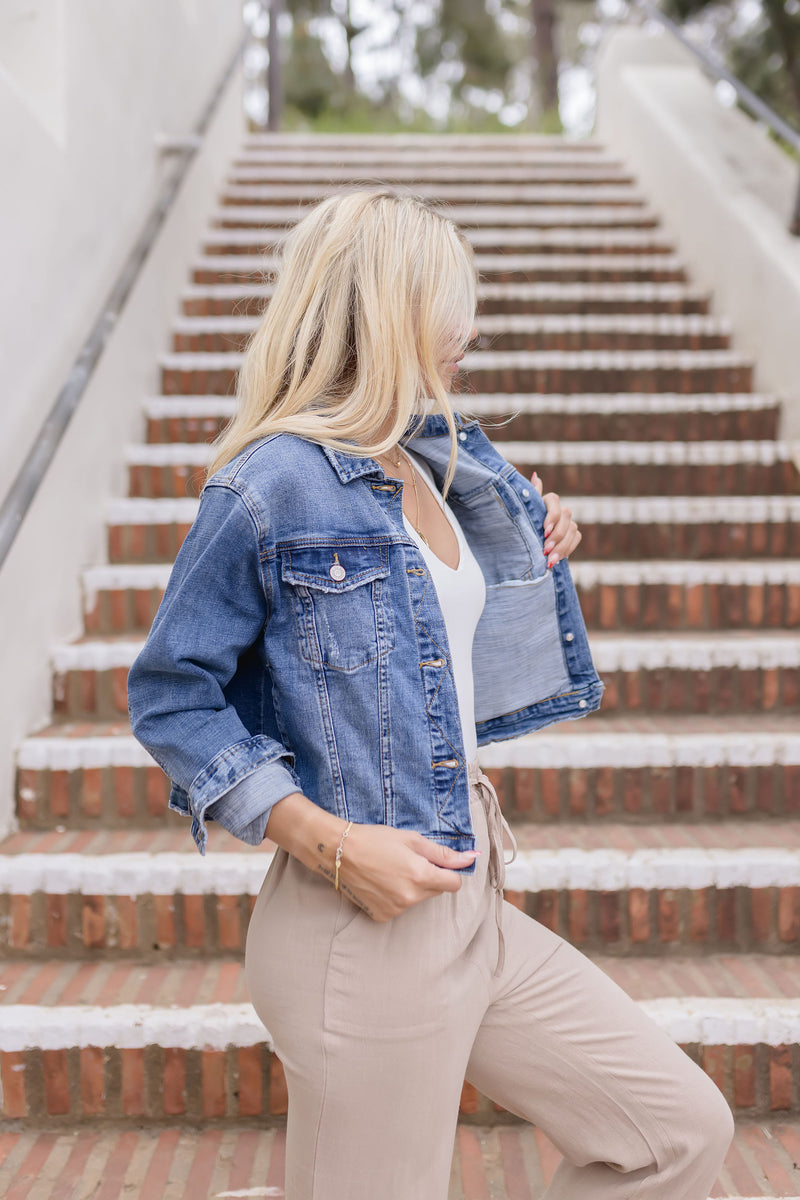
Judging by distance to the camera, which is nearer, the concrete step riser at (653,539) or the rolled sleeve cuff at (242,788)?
the rolled sleeve cuff at (242,788)

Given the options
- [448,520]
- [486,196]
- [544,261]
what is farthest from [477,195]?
[448,520]

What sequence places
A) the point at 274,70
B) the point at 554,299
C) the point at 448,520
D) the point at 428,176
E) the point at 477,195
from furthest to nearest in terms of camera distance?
1. the point at 274,70
2. the point at 428,176
3. the point at 477,195
4. the point at 554,299
5. the point at 448,520

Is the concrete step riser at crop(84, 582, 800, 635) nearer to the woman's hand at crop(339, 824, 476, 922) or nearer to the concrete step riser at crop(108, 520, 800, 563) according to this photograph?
the concrete step riser at crop(108, 520, 800, 563)

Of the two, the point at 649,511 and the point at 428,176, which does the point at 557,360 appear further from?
the point at 428,176

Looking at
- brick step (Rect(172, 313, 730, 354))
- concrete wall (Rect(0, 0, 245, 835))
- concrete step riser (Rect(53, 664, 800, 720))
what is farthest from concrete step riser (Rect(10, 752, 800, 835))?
brick step (Rect(172, 313, 730, 354))

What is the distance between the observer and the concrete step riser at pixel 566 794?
2.49 metres

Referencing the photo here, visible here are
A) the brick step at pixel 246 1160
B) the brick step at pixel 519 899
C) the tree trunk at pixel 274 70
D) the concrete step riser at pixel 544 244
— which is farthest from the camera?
the tree trunk at pixel 274 70

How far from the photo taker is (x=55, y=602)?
278 cm

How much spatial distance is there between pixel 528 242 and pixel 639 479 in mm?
1999

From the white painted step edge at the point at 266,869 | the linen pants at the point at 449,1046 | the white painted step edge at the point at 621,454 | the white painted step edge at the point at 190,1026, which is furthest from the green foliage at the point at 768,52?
the linen pants at the point at 449,1046

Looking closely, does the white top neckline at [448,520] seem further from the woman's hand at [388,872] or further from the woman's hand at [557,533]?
the woman's hand at [388,872]

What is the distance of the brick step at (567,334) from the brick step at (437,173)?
5.63 feet

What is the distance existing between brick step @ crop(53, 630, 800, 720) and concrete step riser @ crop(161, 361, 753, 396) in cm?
144

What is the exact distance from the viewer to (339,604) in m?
1.10
